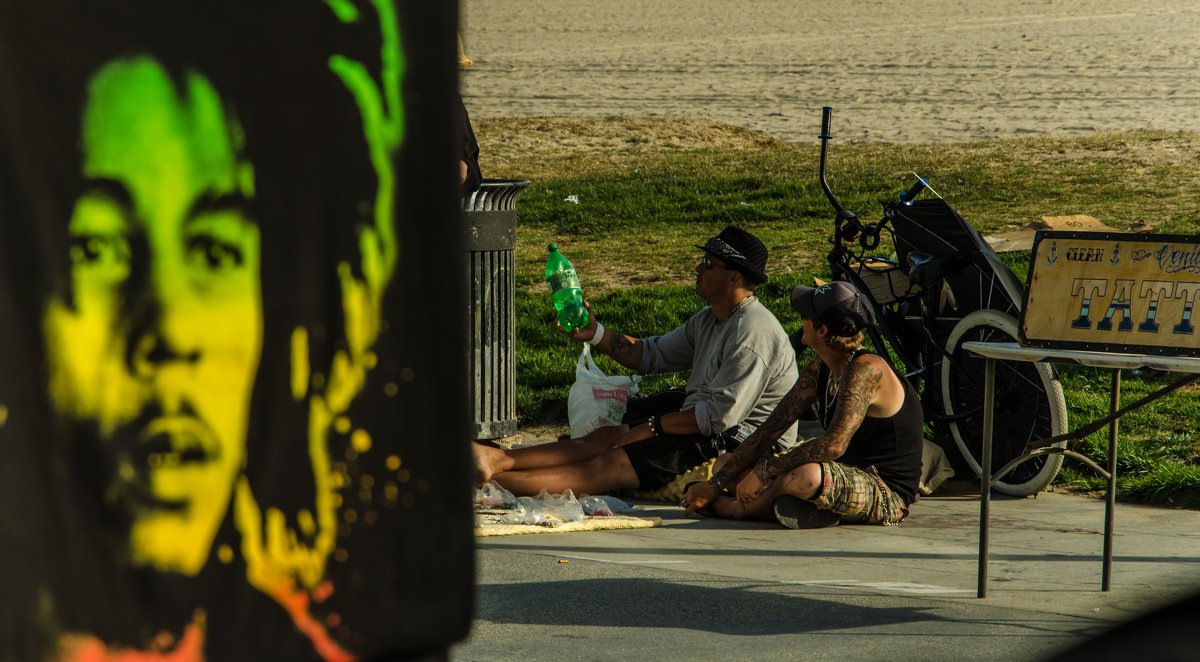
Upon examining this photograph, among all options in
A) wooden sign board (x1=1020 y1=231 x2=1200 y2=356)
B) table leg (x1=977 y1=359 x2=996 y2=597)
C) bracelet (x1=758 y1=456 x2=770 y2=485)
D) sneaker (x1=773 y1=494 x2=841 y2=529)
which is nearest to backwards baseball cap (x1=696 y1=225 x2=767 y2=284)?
bracelet (x1=758 y1=456 x2=770 y2=485)

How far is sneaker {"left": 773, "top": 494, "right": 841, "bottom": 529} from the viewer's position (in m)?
6.63

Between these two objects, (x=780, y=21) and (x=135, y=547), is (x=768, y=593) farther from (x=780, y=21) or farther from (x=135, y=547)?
(x=780, y=21)

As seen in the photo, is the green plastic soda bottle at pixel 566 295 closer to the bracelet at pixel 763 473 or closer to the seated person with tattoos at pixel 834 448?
Answer: the seated person with tattoos at pixel 834 448

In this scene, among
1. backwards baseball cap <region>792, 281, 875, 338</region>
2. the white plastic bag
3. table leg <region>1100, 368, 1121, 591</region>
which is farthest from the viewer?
the white plastic bag

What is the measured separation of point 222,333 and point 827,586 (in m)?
3.10

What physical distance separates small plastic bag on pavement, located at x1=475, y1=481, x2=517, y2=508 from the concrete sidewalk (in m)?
0.60

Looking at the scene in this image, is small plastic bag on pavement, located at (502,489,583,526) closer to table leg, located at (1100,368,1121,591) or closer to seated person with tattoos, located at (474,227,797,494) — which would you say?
seated person with tattoos, located at (474,227,797,494)

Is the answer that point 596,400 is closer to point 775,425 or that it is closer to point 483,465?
point 483,465

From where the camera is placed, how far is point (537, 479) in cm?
729

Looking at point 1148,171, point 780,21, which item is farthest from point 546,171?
point 780,21

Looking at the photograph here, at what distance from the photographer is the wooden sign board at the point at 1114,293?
5227mm

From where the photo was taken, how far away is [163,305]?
2.88 meters

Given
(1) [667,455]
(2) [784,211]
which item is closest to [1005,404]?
(1) [667,455]

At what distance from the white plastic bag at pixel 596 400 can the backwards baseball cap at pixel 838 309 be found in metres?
1.48
